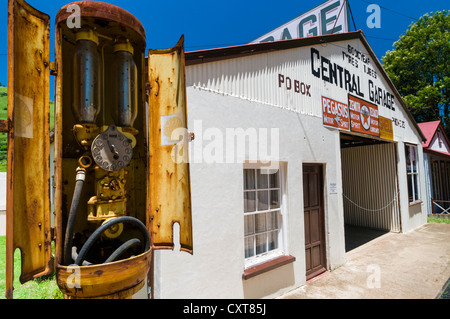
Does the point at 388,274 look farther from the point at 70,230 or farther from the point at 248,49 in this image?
the point at 70,230

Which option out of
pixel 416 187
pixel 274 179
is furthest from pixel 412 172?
pixel 274 179

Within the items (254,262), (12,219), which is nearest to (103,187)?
(12,219)

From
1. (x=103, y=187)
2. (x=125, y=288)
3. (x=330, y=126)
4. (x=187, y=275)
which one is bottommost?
(x=187, y=275)

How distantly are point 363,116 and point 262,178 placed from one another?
4.85m

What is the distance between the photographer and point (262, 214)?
4.55m

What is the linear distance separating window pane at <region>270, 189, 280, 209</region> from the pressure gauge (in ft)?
11.1

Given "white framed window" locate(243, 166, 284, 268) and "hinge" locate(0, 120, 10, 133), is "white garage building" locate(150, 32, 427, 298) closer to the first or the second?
"white framed window" locate(243, 166, 284, 268)

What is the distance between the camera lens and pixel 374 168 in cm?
1021

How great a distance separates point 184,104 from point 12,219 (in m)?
1.35

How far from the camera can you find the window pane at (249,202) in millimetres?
4281

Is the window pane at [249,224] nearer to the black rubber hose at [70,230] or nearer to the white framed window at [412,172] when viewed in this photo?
the black rubber hose at [70,230]

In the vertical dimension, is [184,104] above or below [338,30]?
below

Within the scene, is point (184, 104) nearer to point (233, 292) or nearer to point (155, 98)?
point (155, 98)

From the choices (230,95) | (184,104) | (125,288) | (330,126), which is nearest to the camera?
(125,288)
